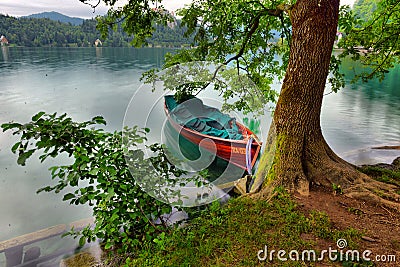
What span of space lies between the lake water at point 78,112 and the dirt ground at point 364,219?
10.5 feet

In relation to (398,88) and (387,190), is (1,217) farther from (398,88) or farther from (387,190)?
(398,88)

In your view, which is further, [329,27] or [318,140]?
[318,140]

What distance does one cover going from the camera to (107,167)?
240 cm

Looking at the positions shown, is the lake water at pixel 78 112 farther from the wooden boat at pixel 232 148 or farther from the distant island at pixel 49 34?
the distant island at pixel 49 34

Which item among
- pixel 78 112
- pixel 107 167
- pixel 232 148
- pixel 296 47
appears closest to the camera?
pixel 107 167

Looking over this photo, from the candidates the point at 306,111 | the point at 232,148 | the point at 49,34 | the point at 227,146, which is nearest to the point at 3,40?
the point at 49,34

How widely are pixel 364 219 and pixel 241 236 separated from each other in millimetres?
1097

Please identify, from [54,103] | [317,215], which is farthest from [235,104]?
[54,103]

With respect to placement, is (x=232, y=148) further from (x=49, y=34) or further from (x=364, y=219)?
(x=49, y=34)

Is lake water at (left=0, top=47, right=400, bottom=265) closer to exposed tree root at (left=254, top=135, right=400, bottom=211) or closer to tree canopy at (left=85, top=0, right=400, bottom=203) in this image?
tree canopy at (left=85, top=0, right=400, bottom=203)

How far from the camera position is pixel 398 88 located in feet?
61.0

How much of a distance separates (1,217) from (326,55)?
628 cm

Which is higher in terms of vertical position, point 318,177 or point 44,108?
point 318,177

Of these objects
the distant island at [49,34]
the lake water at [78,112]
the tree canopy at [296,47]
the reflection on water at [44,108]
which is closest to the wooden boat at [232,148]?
the tree canopy at [296,47]
